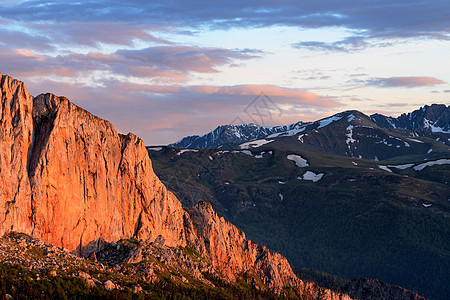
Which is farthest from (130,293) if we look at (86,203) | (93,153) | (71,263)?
(93,153)

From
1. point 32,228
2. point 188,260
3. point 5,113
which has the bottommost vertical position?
point 188,260

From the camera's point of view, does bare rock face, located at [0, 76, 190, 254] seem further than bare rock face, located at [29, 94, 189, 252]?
No

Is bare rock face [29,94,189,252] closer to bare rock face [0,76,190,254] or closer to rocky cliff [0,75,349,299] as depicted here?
bare rock face [0,76,190,254]

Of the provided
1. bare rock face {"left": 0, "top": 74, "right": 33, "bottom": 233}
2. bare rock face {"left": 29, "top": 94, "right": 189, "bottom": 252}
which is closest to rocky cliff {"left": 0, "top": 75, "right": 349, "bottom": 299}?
bare rock face {"left": 0, "top": 74, "right": 33, "bottom": 233}

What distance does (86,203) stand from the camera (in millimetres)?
161625

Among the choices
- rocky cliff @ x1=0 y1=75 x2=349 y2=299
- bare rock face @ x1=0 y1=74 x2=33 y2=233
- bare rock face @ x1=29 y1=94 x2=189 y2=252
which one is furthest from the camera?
bare rock face @ x1=29 y1=94 x2=189 y2=252

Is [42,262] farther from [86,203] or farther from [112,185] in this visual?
[112,185]

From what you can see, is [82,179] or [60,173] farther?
[82,179]

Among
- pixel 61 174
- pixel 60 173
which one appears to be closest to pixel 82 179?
pixel 61 174

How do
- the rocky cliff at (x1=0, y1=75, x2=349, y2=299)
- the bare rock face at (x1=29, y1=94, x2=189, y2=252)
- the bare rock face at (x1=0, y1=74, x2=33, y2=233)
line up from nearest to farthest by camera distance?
the bare rock face at (x1=0, y1=74, x2=33, y2=233), the rocky cliff at (x1=0, y1=75, x2=349, y2=299), the bare rock face at (x1=29, y1=94, x2=189, y2=252)

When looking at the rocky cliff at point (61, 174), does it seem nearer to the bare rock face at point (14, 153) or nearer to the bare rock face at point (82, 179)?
the bare rock face at point (14, 153)

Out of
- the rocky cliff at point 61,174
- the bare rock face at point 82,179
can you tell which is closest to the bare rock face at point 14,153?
the rocky cliff at point 61,174

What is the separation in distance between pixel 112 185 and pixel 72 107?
2568 centimetres

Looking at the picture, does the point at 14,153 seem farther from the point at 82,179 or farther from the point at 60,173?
the point at 82,179
